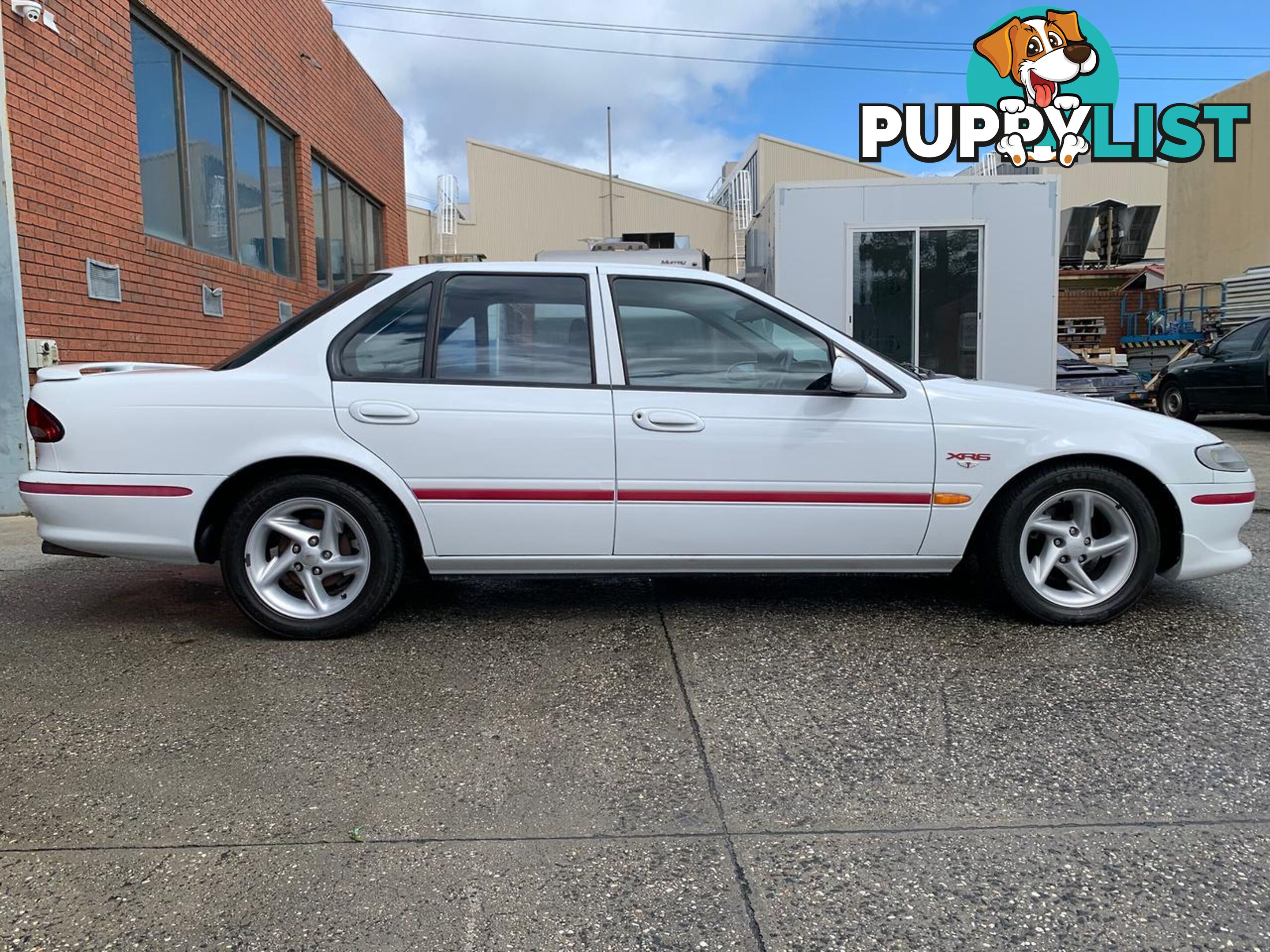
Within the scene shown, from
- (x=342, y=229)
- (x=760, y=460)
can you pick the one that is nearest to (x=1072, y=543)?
(x=760, y=460)

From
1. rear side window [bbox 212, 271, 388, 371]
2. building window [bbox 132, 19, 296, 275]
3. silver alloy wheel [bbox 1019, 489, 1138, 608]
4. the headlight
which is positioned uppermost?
building window [bbox 132, 19, 296, 275]

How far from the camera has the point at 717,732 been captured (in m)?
3.22

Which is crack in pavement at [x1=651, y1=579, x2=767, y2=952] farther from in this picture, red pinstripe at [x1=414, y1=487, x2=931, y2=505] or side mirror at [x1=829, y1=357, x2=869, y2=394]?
side mirror at [x1=829, y1=357, x2=869, y2=394]

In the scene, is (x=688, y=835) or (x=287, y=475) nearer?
(x=688, y=835)

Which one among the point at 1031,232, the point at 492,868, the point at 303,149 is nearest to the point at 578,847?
the point at 492,868

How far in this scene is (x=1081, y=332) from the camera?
83.3ft

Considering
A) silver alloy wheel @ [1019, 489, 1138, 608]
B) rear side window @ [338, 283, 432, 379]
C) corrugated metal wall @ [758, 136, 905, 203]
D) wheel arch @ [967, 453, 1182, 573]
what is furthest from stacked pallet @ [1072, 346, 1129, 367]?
rear side window @ [338, 283, 432, 379]

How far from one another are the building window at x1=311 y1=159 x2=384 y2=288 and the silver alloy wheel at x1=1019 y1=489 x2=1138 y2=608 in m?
9.00

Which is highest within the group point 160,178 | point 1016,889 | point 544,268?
point 160,178

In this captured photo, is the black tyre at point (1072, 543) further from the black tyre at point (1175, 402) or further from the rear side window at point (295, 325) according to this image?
the black tyre at point (1175, 402)

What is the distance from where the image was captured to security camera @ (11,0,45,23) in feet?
20.7

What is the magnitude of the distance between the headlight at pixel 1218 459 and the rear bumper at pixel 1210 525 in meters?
0.07

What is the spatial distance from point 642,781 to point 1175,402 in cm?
1396

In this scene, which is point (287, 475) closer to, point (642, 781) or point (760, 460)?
point (760, 460)
